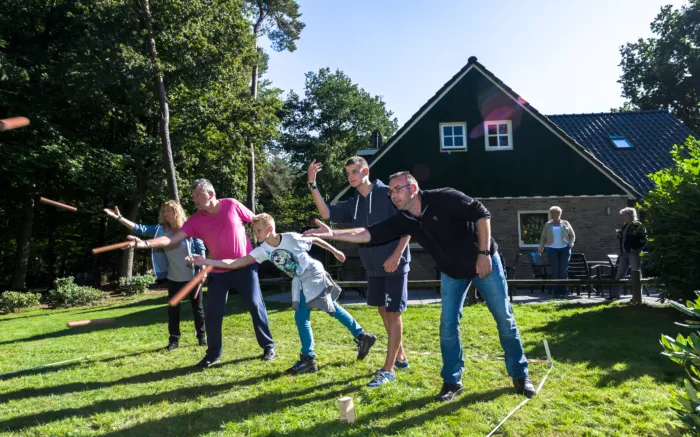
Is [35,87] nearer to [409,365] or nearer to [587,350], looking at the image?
[409,365]

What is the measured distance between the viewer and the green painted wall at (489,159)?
16.2 metres

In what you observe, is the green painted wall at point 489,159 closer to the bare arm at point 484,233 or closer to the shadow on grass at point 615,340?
the shadow on grass at point 615,340

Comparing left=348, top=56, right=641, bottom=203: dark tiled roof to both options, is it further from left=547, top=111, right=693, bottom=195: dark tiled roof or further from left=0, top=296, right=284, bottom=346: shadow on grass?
left=0, top=296, right=284, bottom=346: shadow on grass

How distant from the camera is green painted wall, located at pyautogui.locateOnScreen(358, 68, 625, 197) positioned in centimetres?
1617

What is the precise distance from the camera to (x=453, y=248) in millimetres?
4152

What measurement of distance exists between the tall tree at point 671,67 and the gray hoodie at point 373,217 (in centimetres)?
3916

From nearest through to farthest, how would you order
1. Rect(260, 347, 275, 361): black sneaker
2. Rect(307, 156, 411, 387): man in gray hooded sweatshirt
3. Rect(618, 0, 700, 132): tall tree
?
Rect(307, 156, 411, 387): man in gray hooded sweatshirt
Rect(260, 347, 275, 361): black sneaker
Rect(618, 0, 700, 132): tall tree

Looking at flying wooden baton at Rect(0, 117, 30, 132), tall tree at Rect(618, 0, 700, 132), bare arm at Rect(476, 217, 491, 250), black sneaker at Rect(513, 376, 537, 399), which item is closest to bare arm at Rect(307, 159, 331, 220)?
bare arm at Rect(476, 217, 491, 250)

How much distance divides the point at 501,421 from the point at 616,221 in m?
14.6

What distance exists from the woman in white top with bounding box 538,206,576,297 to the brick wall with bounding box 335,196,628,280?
16.6 feet

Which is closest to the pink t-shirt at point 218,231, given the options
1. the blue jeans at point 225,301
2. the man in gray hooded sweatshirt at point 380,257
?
the blue jeans at point 225,301

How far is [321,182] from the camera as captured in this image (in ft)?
138

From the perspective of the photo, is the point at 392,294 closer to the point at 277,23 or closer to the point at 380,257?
the point at 380,257

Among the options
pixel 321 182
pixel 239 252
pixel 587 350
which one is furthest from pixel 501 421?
pixel 321 182
